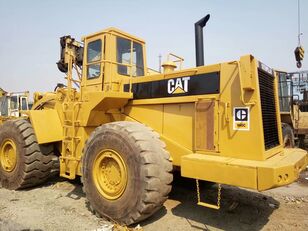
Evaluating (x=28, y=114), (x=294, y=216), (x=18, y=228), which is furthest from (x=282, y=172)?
(x=28, y=114)

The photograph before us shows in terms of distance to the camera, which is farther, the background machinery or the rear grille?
the background machinery

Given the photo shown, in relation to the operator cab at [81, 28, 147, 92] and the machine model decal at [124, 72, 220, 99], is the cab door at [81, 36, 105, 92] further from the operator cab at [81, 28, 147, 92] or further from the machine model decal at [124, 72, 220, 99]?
the machine model decal at [124, 72, 220, 99]

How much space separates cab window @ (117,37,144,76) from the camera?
19.2 ft

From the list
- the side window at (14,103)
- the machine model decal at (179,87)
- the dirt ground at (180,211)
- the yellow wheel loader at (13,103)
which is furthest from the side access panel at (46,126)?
the side window at (14,103)

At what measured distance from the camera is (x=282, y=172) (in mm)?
3549

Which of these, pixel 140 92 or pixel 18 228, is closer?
pixel 18 228

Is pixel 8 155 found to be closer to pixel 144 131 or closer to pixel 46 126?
pixel 46 126

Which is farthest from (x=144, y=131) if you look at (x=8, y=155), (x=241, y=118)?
(x=8, y=155)

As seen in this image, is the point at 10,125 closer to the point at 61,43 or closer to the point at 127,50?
the point at 61,43

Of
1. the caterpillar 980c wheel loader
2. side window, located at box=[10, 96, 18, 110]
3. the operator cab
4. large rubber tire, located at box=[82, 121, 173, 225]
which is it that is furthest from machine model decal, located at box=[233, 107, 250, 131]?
side window, located at box=[10, 96, 18, 110]

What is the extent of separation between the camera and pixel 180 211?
16.2 ft

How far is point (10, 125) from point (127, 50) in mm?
2991

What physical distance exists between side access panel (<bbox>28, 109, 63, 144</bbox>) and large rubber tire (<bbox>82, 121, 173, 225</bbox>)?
184cm

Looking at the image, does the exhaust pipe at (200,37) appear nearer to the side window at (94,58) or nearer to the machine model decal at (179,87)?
the machine model decal at (179,87)
